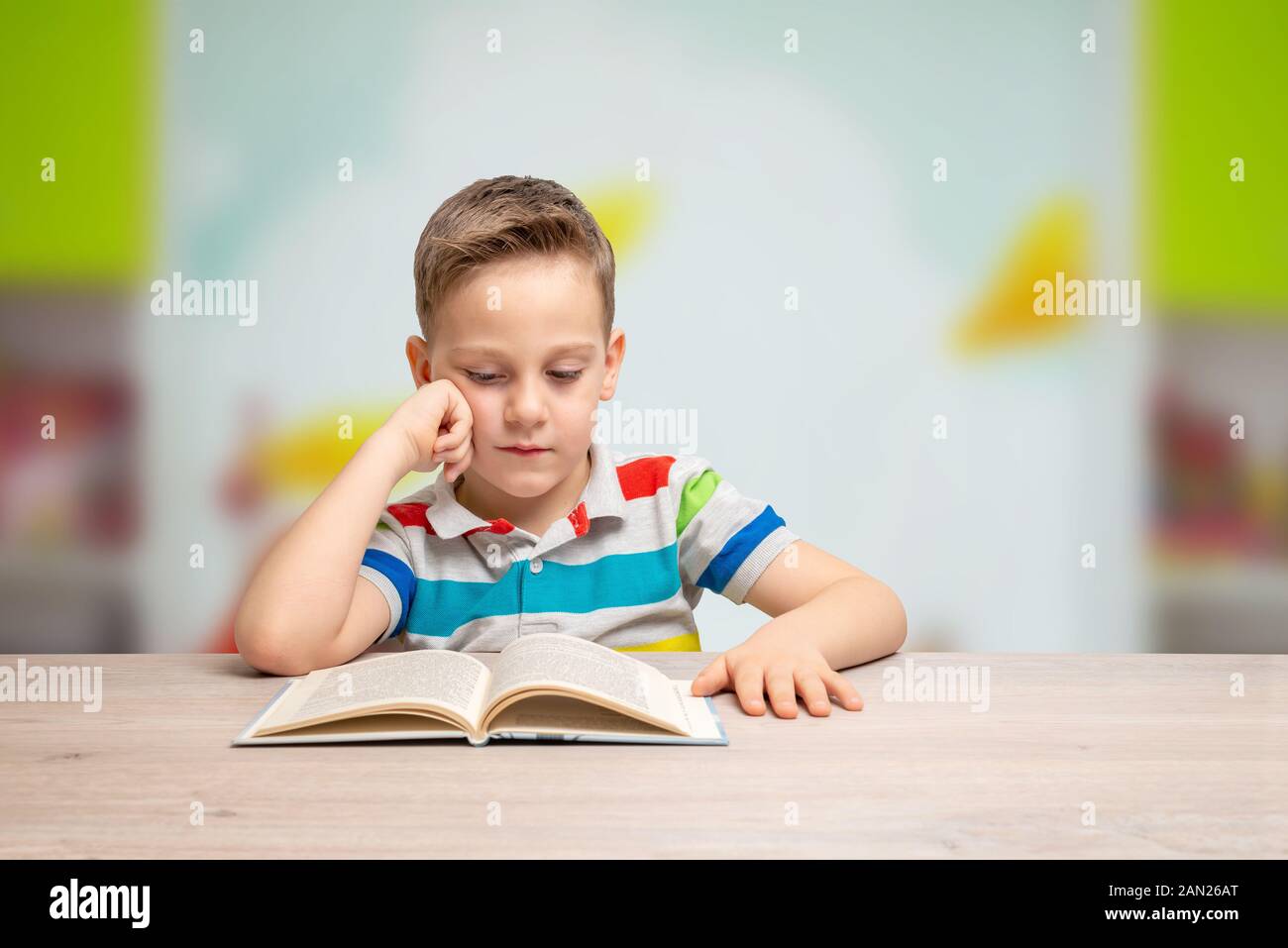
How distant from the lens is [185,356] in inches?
108

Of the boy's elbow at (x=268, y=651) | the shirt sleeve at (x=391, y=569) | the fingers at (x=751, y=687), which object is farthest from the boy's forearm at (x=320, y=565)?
the fingers at (x=751, y=687)

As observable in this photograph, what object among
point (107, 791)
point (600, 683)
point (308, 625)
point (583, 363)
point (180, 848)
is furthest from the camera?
point (583, 363)

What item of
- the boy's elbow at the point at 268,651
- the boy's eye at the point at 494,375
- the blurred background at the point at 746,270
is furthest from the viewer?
the blurred background at the point at 746,270

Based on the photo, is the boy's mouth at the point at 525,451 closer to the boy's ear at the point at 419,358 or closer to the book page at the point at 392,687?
the boy's ear at the point at 419,358

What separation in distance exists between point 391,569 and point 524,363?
30cm

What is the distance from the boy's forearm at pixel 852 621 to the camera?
115 cm

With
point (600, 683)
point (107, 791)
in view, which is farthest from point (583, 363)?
point (107, 791)

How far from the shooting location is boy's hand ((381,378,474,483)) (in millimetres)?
1304

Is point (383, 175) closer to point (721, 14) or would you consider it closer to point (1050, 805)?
point (721, 14)

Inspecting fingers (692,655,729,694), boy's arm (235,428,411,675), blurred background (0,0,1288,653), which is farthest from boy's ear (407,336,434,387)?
blurred background (0,0,1288,653)

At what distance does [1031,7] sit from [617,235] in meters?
1.21

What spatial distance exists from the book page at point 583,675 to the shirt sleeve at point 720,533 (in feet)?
1.30

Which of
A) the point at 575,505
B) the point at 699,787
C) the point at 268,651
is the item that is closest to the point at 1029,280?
the point at 575,505

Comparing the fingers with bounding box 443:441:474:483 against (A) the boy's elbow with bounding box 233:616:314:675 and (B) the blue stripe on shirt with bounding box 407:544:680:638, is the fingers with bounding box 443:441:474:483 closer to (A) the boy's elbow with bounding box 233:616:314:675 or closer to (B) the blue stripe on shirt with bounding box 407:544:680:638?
(B) the blue stripe on shirt with bounding box 407:544:680:638
